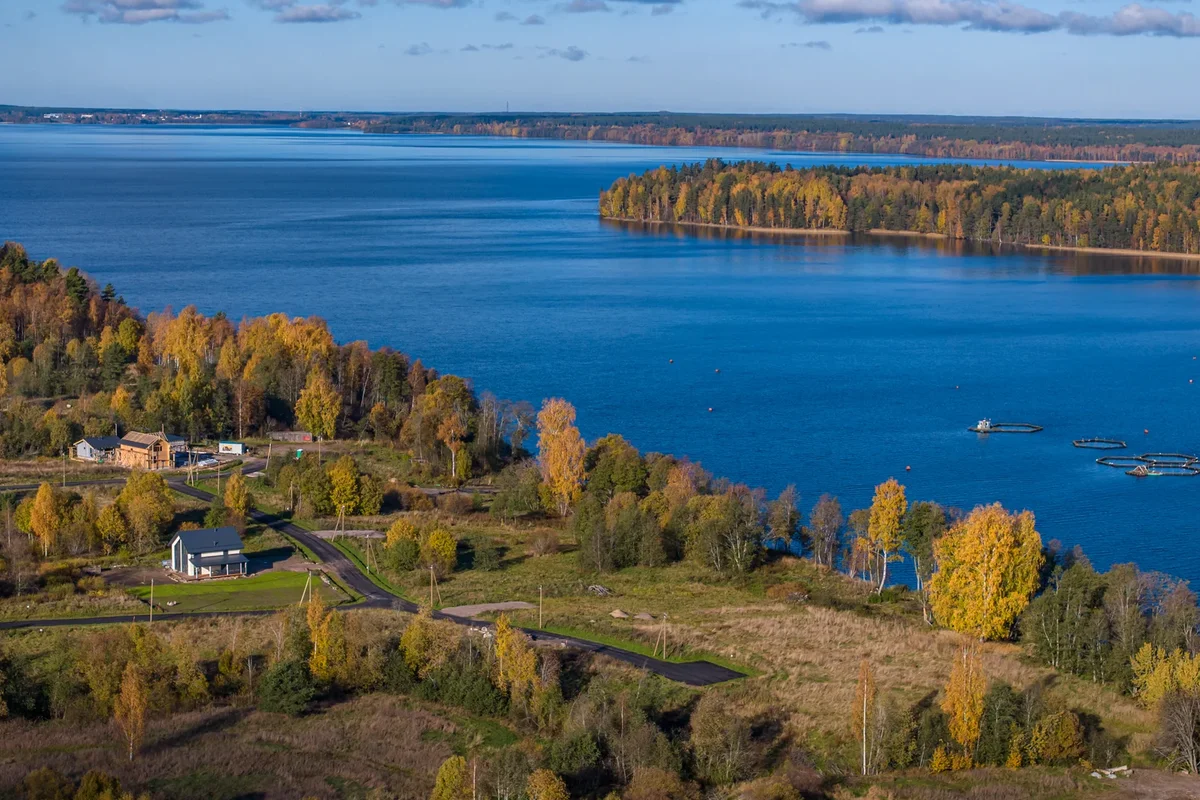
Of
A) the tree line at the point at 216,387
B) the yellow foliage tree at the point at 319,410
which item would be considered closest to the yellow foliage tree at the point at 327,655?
the tree line at the point at 216,387

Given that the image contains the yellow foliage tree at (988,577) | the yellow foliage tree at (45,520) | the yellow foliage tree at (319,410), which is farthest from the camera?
the yellow foliage tree at (319,410)

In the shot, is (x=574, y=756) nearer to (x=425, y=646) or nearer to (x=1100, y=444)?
(x=425, y=646)

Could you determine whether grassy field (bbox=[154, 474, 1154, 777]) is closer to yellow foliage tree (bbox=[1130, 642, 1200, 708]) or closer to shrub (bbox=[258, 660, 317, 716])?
yellow foliage tree (bbox=[1130, 642, 1200, 708])

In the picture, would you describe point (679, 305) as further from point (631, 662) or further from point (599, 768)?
point (599, 768)

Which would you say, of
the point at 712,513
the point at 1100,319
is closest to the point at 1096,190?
the point at 1100,319

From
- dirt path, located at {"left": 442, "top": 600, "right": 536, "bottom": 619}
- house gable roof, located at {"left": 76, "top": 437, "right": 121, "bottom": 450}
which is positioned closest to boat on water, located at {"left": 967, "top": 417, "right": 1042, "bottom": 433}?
dirt path, located at {"left": 442, "top": 600, "right": 536, "bottom": 619}

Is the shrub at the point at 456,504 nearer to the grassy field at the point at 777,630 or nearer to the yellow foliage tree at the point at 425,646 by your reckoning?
the grassy field at the point at 777,630
